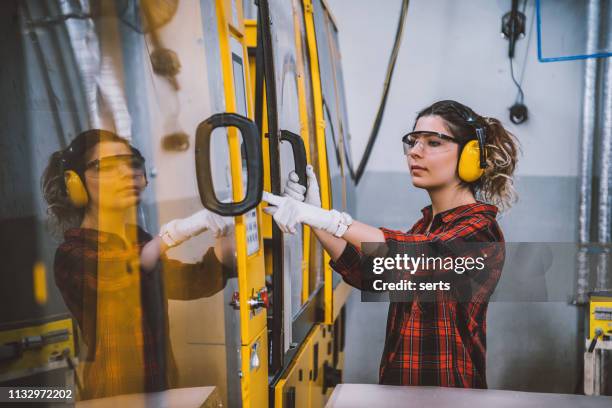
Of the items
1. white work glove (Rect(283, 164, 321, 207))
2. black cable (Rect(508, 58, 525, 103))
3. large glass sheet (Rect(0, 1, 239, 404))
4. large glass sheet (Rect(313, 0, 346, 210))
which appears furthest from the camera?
large glass sheet (Rect(313, 0, 346, 210))

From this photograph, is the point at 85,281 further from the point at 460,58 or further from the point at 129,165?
the point at 460,58

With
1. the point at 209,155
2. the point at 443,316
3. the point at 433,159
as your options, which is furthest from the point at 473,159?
the point at 209,155

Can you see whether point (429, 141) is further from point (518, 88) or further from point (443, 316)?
point (443, 316)

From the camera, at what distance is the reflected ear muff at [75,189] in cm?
103

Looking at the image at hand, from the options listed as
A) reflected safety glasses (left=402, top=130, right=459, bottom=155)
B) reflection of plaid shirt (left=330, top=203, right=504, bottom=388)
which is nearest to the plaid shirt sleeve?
reflection of plaid shirt (left=330, top=203, right=504, bottom=388)

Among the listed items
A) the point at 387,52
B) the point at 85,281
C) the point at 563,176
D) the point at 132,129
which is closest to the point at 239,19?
the point at 132,129

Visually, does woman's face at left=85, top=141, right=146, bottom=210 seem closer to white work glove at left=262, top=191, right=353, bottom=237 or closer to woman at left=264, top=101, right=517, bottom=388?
white work glove at left=262, top=191, right=353, bottom=237

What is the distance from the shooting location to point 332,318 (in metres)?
2.07

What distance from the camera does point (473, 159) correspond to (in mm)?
1569

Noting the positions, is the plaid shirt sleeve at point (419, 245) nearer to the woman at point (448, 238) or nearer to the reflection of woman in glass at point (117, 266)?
the woman at point (448, 238)

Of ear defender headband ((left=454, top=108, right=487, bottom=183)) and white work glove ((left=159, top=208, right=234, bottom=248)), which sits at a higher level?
ear defender headband ((left=454, top=108, right=487, bottom=183))

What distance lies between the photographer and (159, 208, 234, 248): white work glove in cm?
116

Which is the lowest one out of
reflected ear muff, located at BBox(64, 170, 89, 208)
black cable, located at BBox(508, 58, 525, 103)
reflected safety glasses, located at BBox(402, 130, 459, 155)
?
reflected ear muff, located at BBox(64, 170, 89, 208)

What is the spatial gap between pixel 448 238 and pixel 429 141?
0.33 meters
